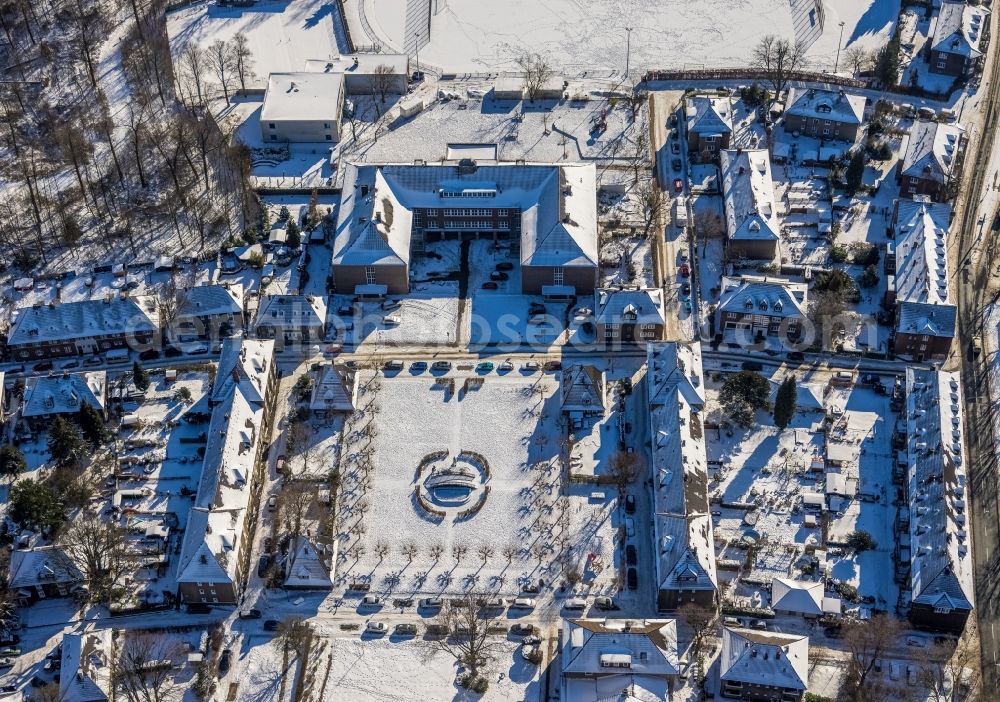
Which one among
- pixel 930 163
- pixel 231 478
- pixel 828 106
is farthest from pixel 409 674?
pixel 828 106

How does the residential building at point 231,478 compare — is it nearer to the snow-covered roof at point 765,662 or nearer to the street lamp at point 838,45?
the snow-covered roof at point 765,662

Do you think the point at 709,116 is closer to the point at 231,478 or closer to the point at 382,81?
the point at 382,81

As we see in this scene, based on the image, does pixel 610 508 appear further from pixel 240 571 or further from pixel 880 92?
pixel 880 92

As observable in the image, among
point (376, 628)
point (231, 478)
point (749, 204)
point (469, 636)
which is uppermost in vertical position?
point (749, 204)

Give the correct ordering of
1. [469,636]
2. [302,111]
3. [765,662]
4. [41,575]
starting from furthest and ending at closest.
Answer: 1. [302,111]
2. [41,575]
3. [469,636]
4. [765,662]

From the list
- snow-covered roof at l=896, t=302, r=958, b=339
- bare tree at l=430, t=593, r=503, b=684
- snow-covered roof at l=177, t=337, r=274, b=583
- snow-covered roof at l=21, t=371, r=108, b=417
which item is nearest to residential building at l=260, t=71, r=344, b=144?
snow-covered roof at l=177, t=337, r=274, b=583

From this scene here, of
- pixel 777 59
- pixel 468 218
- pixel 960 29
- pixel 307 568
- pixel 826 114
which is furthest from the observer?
pixel 960 29

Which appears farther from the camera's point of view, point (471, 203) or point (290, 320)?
point (471, 203)
